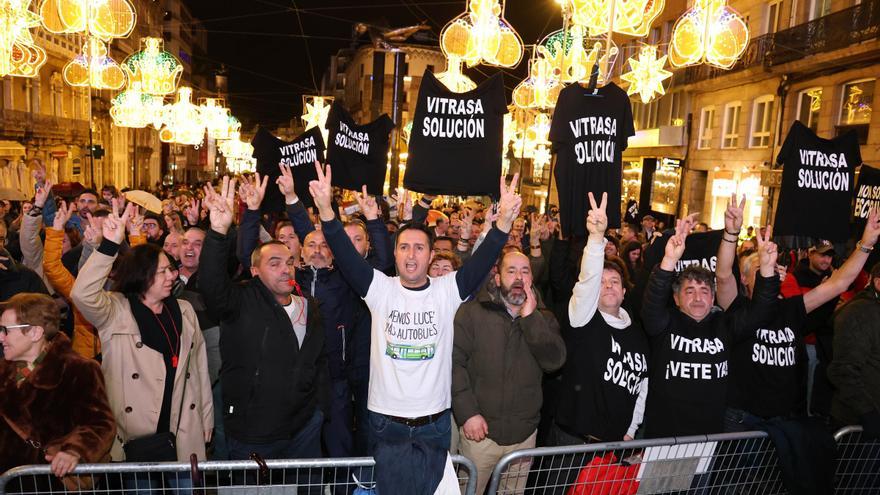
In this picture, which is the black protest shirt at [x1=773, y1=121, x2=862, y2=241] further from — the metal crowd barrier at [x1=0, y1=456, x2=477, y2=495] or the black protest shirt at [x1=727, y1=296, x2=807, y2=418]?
the metal crowd barrier at [x1=0, y1=456, x2=477, y2=495]

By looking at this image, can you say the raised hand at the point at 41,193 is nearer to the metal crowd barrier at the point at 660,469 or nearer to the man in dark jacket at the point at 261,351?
the man in dark jacket at the point at 261,351

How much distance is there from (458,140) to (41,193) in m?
4.83

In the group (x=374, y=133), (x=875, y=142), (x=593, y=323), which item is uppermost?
(x=875, y=142)

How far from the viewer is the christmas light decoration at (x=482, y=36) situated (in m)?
11.2

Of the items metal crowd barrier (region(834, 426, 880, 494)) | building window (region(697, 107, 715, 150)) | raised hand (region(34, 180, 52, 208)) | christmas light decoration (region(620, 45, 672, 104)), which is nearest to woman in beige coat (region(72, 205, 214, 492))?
raised hand (region(34, 180, 52, 208))

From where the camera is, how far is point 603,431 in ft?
14.0

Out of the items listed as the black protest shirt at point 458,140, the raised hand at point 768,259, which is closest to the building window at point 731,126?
the black protest shirt at point 458,140

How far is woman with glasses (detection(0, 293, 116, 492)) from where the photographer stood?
3445 mm

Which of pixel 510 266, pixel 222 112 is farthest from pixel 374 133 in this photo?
pixel 222 112

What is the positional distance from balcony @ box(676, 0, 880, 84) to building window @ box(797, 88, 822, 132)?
3.89 ft

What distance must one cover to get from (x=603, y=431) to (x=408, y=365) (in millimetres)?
1416

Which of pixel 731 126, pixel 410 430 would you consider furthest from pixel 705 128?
pixel 410 430

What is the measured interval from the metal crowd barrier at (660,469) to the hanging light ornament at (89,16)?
34.9 ft

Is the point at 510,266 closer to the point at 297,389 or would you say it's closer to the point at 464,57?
the point at 297,389
